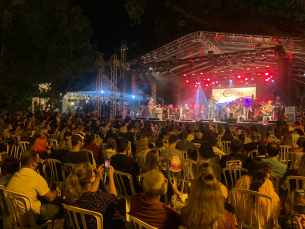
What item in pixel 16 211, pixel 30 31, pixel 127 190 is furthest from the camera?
pixel 30 31

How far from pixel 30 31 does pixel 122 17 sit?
15.7 m

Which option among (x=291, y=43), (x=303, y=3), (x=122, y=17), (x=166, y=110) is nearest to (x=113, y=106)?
(x=166, y=110)

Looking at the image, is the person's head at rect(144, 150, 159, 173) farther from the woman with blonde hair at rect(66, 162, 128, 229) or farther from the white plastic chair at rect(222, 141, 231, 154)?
the white plastic chair at rect(222, 141, 231, 154)

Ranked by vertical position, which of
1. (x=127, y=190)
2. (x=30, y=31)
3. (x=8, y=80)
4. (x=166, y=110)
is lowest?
(x=127, y=190)

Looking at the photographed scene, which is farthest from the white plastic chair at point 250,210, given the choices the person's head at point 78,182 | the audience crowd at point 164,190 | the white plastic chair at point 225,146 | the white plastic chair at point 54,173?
the white plastic chair at point 225,146

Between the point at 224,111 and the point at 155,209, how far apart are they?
17.0 meters

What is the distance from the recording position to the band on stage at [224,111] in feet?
50.1

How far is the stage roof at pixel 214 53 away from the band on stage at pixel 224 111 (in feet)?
7.65

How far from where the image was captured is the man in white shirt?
9.14ft

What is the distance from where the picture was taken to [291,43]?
1086cm

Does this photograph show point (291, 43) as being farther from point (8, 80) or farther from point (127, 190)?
point (8, 80)

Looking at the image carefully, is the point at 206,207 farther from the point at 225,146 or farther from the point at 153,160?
the point at 225,146

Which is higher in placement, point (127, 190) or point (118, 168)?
point (118, 168)

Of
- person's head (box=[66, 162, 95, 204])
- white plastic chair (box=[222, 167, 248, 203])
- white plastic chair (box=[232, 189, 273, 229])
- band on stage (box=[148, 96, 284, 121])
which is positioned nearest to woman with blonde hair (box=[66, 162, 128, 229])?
person's head (box=[66, 162, 95, 204])
